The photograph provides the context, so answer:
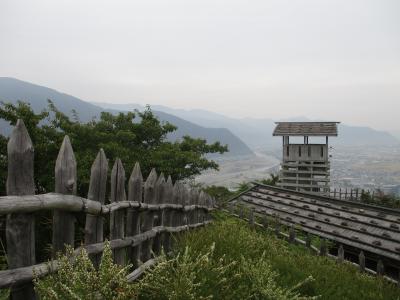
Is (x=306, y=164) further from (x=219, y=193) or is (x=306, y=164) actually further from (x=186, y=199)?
(x=186, y=199)

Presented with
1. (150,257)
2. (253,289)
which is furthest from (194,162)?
(253,289)

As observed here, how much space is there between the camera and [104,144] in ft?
55.8

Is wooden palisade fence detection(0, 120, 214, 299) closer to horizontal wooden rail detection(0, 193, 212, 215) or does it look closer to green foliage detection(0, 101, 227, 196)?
horizontal wooden rail detection(0, 193, 212, 215)

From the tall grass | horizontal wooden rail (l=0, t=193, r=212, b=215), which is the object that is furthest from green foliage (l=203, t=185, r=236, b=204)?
horizontal wooden rail (l=0, t=193, r=212, b=215)

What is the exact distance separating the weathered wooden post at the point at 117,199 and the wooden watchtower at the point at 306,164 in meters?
18.5

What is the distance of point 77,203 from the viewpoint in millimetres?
3414

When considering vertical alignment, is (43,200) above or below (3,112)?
below

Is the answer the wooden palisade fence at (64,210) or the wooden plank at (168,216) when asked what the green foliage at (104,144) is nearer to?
the wooden plank at (168,216)

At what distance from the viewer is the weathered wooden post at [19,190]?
277 centimetres

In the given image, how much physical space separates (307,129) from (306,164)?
248 cm

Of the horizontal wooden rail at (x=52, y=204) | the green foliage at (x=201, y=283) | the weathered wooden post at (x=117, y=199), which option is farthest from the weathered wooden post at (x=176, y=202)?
the green foliage at (x=201, y=283)

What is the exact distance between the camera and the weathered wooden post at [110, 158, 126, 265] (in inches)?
175

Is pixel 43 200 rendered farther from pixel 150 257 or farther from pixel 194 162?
pixel 194 162

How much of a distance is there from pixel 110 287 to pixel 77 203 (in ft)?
3.14
